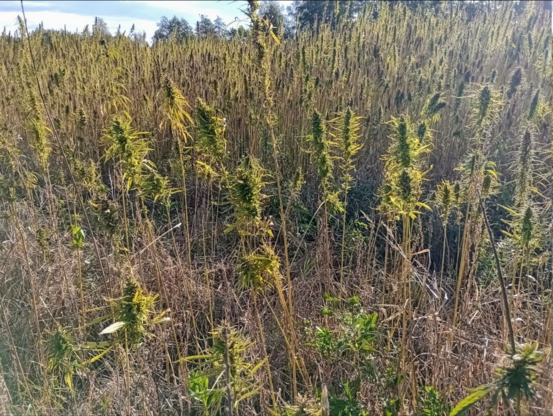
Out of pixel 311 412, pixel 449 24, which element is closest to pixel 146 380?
pixel 311 412

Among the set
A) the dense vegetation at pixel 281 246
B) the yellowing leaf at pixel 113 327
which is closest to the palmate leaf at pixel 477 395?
the dense vegetation at pixel 281 246

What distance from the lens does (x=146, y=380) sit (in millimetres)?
1799

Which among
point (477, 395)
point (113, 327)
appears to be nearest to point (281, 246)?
point (113, 327)

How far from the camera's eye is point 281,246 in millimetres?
2701

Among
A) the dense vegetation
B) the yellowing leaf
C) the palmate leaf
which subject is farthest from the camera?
the dense vegetation

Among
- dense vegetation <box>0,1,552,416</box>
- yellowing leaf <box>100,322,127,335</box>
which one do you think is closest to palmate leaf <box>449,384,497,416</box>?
dense vegetation <box>0,1,552,416</box>

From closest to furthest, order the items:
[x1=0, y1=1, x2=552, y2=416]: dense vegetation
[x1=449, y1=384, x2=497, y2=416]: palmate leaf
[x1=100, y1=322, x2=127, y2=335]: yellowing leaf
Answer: [x1=449, y1=384, x2=497, y2=416]: palmate leaf → [x1=100, y1=322, x2=127, y2=335]: yellowing leaf → [x1=0, y1=1, x2=552, y2=416]: dense vegetation

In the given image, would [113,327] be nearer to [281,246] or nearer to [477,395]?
[477,395]

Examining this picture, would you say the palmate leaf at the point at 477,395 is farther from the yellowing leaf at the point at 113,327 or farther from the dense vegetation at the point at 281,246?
the yellowing leaf at the point at 113,327

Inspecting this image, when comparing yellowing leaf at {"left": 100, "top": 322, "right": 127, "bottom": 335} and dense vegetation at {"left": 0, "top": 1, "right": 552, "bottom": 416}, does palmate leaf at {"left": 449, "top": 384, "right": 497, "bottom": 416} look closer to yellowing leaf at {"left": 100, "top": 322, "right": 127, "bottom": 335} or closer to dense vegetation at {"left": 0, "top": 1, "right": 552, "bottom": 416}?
dense vegetation at {"left": 0, "top": 1, "right": 552, "bottom": 416}

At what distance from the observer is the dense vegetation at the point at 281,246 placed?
141 centimetres

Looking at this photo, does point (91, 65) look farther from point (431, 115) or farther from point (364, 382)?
point (364, 382)

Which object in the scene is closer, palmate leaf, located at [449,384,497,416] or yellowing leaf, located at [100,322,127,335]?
palmate leaf, located at [449,384,497,416]

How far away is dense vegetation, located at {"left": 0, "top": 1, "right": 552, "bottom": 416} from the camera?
1.41 meters
